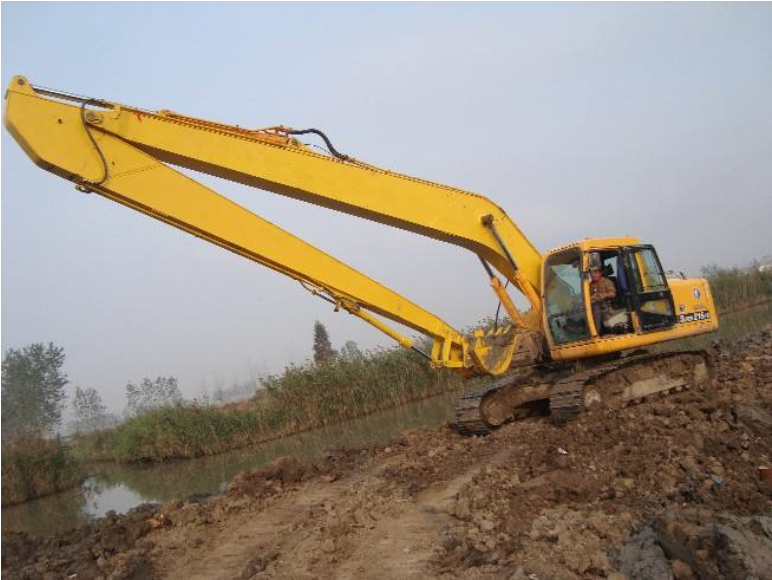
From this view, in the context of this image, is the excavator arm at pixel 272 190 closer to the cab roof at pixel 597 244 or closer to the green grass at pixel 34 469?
the cab roof at pixel 597 244

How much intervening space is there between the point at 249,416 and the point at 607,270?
45.5ft

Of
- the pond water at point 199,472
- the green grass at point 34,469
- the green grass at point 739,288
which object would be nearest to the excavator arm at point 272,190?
the pond water at point 199,472

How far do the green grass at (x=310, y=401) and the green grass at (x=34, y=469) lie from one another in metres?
2.96

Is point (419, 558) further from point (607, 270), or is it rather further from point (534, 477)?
point (607, 270)

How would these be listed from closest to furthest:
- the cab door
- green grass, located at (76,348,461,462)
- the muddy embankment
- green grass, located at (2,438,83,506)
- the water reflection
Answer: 1. the muddy embankment
2. the cab door
3. the water reflection
4. green grass, located at (2,438,83,506)
5. green grass, located at (76,348,461,462)

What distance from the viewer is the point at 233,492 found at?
752cm

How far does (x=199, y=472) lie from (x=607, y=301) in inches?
455

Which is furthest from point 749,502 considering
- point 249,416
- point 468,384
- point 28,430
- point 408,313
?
point 28,430

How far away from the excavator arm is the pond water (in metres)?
4.45

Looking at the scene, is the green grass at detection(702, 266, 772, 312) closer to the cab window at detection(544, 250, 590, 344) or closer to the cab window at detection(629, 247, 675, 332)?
the cab window at detection(629, 247, 675, 332)

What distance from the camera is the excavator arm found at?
5652 mm

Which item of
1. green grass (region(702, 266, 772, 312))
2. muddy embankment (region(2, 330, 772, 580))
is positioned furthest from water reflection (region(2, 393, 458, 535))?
green grass (region(702, 266, 772, 312))

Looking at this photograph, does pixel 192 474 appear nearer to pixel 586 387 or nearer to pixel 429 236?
pixel 429 236

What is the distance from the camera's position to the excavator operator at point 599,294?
7480 millimetres
